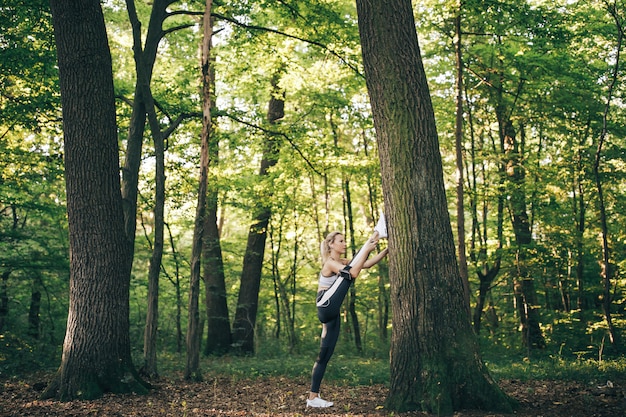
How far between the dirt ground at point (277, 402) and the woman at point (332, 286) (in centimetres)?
50

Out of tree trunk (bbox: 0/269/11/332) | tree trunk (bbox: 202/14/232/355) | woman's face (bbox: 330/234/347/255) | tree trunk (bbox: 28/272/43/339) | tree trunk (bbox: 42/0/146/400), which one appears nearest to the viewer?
woman's face (bbox: 330/234/347/255)

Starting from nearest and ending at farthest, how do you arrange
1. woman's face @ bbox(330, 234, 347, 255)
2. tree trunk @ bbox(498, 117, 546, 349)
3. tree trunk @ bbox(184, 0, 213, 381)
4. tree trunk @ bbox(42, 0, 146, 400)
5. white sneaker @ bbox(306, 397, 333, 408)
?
white sneaker @ bbox(306, 397, 333, 408), woman's face @ bbox(330, 234, 347, 255), tree trunk @ bbox(42, 0, 146, 400), tree trunk @ bbox(184, 0, 213, 381), tree trunk @ bbox(498, 117, 546, 349)

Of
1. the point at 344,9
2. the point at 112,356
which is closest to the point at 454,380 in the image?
the point at 112,356

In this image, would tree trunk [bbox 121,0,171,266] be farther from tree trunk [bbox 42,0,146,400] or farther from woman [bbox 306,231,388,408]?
woman [bbox 306,231,388,408]

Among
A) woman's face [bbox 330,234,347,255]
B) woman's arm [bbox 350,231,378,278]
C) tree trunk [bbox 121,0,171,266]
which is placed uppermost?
tree trunk [bbox 121,0,171,266]

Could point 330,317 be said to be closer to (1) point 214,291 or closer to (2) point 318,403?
→ (2) point 318,403

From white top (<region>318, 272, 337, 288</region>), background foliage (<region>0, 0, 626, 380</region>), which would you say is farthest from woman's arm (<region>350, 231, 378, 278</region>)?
background foliage (<region>0, 0, 626, 380</region>)

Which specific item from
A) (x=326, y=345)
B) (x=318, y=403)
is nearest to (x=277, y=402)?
(x=318, y=403)

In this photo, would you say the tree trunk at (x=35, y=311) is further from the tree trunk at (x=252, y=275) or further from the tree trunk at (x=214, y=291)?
the tree trunk at (x=252, y=275)

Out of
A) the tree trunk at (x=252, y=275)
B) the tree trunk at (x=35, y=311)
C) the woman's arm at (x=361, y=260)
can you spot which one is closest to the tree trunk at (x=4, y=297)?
the tree trunk at (x=35, y=311)

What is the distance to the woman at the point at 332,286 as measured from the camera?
19.9 feet

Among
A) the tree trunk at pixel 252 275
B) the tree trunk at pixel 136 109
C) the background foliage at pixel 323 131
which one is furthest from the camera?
the tree trunk at pixel 252 275

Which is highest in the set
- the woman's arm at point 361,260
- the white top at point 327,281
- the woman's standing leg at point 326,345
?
the woman's arm at point 361,260

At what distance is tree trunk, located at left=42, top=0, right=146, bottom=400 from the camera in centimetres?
725
